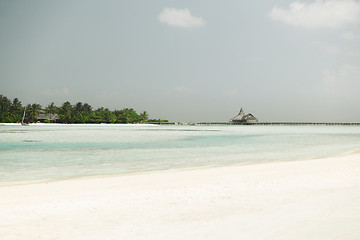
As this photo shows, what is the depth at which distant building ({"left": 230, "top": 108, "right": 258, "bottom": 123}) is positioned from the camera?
167m

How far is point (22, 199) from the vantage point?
6.77m

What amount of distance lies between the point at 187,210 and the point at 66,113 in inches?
5192

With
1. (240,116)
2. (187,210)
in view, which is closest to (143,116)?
(240,116)

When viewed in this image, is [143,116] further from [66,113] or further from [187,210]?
[187,210]

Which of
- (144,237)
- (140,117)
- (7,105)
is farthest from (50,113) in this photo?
(144,237)

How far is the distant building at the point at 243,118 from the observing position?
548 feet

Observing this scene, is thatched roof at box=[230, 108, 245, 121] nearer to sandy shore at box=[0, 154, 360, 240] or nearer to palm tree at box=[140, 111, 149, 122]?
palm tree at box=[140, 111, 149, 122]

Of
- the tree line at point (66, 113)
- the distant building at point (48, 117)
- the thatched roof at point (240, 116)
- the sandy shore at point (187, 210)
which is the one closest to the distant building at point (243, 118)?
the thatched roof at point (240, 116)

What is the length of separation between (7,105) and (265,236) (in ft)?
413

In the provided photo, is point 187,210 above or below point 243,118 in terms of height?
below

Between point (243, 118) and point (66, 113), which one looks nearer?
point (66, 113)

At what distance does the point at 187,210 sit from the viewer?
18.8 feet

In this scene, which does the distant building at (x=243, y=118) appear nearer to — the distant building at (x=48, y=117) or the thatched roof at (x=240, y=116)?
the thatched roof at (x=240, y=116)

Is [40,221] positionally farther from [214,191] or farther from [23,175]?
[23,175]
